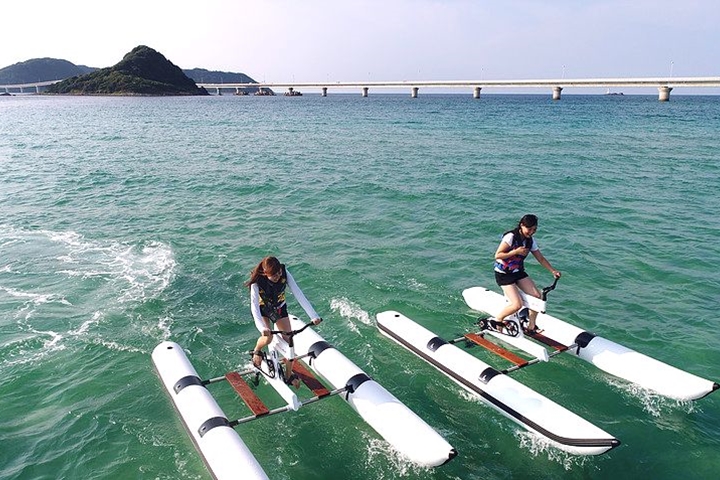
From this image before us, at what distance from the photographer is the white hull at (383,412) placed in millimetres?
7363

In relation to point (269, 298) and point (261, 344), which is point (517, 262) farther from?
point (261, 344)

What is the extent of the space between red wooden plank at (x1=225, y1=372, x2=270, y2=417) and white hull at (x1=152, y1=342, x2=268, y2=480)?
0.49m

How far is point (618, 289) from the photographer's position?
1446cm

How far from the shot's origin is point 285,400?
29.0 ft

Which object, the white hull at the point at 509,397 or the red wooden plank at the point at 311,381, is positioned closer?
the white hull at the point at 509,397

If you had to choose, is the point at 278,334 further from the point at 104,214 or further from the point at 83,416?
the point at 104,214

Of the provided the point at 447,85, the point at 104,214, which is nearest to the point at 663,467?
the point at 104,214

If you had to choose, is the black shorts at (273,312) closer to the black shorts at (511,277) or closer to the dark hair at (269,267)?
the dark hair at (269,267)

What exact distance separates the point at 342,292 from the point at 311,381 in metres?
5.58

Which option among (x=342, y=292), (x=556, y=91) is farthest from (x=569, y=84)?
(x=342, y=292)

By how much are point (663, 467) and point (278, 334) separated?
21.8 ft

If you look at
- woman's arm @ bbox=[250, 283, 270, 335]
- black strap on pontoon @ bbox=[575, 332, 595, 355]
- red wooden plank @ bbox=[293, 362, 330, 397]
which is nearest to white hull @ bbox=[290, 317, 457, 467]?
red wooden plank @ bbox=[293, 362, 330, 397]

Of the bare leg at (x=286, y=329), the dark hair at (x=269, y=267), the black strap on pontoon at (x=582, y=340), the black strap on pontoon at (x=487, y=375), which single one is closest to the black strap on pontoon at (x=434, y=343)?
the black strap on pontoon at (x=487, y=375)

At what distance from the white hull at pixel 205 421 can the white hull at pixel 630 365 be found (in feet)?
22.7
